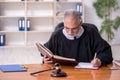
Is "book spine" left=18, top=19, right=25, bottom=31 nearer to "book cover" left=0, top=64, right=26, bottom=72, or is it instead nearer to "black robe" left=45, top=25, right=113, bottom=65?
"black robe" left=45, top=25, right=113, bottom=65

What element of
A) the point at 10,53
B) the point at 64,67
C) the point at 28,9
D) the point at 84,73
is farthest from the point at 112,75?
the point at 28,9

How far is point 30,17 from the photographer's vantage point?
6637 mm

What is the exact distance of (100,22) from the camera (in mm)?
6984

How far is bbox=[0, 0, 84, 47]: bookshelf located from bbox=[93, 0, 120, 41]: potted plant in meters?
0.41

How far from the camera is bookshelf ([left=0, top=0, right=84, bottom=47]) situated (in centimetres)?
655

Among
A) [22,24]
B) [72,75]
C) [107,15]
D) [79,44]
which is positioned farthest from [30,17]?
[72,75]

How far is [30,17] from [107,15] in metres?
1.81

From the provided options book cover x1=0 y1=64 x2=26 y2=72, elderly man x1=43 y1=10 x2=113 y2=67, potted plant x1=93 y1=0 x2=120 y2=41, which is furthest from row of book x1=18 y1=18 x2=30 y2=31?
book cover x1=0 y1=64 x2=26 y2=72

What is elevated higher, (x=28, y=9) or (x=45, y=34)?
(x=28, y=9)

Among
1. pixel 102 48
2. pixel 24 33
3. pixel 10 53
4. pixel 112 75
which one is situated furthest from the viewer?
pixel 24 33

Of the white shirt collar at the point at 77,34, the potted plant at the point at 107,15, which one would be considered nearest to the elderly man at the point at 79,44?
the white shirt collar at the point at 77,34

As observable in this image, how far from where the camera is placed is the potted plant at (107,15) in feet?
21.2

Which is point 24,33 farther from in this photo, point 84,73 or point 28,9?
point 84,73

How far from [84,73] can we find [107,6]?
4272mm
